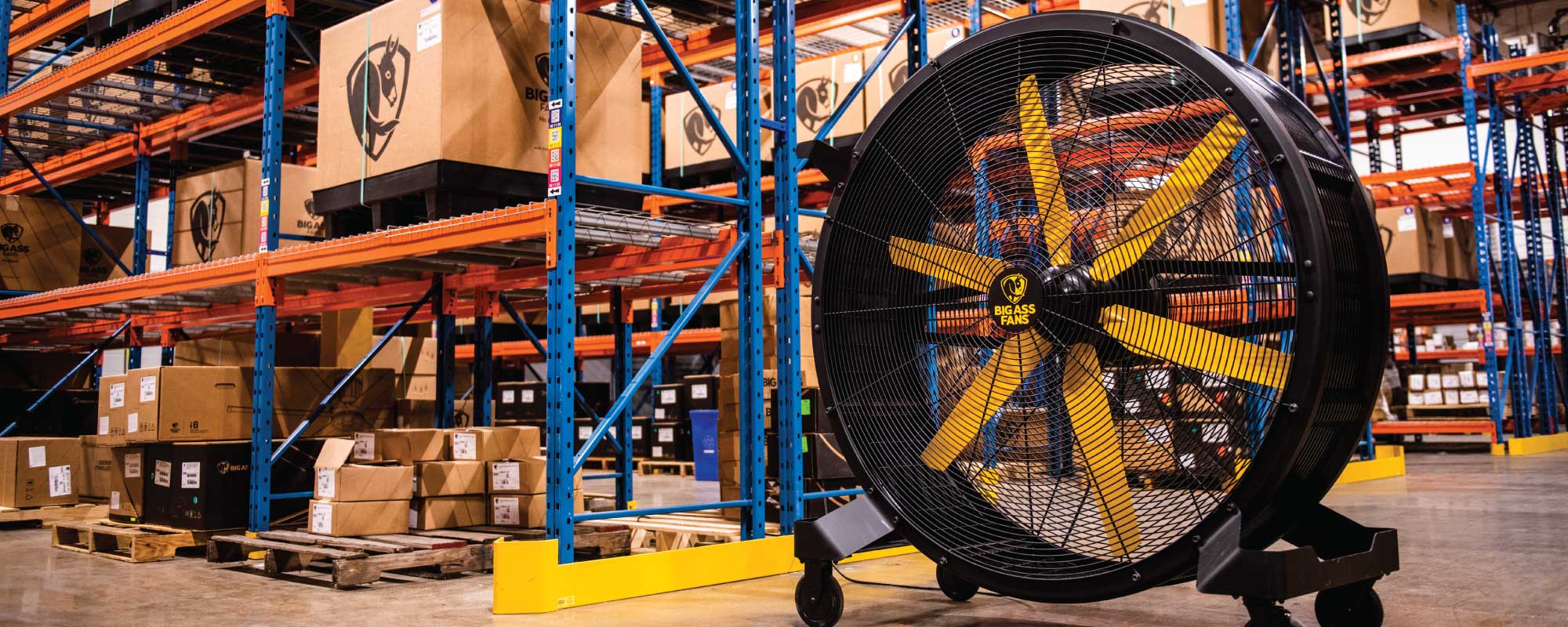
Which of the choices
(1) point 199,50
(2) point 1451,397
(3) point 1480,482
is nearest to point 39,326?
(1) point 199,50

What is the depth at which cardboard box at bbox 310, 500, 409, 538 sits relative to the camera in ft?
17.9

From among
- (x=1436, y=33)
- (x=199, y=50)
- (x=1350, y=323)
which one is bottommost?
(x=1350, y=323)

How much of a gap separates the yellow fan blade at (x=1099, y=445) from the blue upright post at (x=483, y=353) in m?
4.46

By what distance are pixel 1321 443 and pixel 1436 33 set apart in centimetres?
1001

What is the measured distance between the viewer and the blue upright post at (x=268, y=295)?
6.06 meters

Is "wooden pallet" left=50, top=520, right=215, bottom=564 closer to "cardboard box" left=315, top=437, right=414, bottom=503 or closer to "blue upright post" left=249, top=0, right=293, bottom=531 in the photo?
"blue upright post" left=249, top=0, right=293, bottom=531

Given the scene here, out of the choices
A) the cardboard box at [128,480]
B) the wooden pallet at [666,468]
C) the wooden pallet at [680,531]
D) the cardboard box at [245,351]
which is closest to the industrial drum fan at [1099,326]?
the wooden pallet at [680,531]

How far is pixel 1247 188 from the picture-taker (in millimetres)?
2959

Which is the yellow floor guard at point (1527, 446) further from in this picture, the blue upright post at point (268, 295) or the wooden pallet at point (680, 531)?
the blue upright post at point (268, 295)

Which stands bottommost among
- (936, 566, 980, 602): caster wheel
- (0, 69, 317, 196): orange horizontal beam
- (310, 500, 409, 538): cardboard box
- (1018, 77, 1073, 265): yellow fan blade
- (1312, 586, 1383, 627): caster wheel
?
(936, 566, 980, 602): caster wheel

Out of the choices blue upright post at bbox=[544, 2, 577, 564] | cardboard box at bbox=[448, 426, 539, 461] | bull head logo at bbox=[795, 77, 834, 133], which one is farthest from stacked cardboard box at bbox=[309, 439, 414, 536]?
bull head logo at bbox=[795, 77, 834, 133]

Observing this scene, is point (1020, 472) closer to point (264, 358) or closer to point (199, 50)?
point (264, 358)

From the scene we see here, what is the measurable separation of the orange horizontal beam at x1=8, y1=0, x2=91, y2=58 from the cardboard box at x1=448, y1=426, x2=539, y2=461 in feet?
15.0

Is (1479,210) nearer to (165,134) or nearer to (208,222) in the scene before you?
(208,222)
